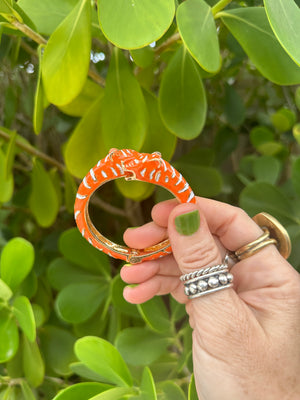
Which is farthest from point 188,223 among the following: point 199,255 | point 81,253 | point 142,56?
point 81,253

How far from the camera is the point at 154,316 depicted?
63cm

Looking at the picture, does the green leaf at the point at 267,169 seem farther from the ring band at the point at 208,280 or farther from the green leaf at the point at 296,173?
the ring band at the point at 208,280

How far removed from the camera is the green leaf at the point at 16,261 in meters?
0.58

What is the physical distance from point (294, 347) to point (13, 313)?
0.41m

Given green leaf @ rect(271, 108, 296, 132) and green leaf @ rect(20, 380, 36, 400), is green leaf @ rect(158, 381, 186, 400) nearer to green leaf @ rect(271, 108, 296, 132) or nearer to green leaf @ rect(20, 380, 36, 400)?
green leaf @ rect(20, 380, 36, 400)

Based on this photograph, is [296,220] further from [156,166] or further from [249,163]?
[156,166]

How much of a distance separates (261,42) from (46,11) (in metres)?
0.31

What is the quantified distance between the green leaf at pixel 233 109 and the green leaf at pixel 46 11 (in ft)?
1.41

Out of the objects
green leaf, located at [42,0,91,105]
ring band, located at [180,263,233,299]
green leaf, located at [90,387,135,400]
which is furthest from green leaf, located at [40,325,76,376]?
green leaf, located at [42,0,91,105]

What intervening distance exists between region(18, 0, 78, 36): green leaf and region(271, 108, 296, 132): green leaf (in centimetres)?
47

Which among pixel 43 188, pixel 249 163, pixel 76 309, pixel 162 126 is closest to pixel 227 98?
pixel 249 163

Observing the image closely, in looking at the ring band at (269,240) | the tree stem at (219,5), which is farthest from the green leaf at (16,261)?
the tree stem at (219,5)

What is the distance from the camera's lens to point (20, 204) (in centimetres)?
90

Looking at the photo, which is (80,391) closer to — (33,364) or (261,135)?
(33,364)
